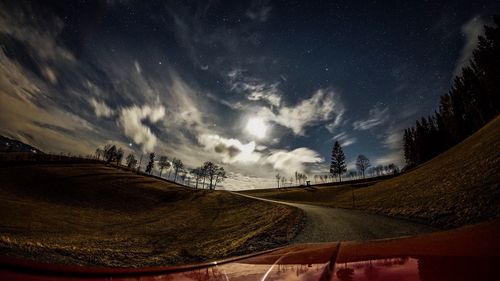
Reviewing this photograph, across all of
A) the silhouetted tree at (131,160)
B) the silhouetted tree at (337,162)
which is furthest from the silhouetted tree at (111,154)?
the silhouetted tree at (337,162)

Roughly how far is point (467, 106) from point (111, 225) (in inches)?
3453

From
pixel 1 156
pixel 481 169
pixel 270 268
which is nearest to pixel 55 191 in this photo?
pixel 1 156

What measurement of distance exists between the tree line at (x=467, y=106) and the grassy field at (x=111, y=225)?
5963cm

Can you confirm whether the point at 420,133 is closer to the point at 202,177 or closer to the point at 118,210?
the point at 118,210

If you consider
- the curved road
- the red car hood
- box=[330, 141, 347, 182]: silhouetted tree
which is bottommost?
the red car hood

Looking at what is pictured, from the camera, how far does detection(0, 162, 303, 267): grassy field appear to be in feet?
44.4

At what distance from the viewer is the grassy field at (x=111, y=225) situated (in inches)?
532

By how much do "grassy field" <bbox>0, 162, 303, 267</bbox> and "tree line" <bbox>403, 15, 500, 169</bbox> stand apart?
196 ft

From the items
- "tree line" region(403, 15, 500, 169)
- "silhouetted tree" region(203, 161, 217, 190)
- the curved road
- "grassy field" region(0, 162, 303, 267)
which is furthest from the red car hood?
"silhouetted tree" region(203, 161, 217, 190)

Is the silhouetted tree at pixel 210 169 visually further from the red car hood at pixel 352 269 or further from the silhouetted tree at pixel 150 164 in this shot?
the red car hood at pixel 352 269

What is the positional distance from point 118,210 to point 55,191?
1492cm

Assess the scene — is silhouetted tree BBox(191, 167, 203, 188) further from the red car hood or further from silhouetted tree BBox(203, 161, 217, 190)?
the red car hood

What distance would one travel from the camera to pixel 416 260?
239cm

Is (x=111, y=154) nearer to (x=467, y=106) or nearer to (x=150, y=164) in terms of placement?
(x=150, y=164)
